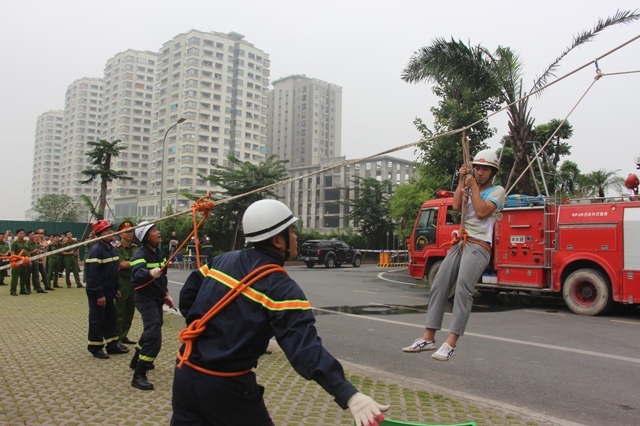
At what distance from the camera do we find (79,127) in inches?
6112

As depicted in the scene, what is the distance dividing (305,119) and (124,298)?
132580mm

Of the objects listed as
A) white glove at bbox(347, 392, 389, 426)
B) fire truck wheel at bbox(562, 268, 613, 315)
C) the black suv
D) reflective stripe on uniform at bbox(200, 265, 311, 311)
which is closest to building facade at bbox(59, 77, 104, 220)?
the black suv

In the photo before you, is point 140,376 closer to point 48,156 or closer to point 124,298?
point 124,298

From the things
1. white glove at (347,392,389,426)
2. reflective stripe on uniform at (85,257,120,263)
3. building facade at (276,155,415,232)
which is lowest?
white glove at (347,392,389,426)

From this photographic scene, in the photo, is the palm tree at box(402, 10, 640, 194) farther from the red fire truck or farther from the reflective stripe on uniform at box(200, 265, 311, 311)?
the reflective stripe on uniform at box(200, 265, 311, 311)

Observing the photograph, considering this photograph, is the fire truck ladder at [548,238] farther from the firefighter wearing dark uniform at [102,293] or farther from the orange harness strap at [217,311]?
the orange harness strap at [217,311]

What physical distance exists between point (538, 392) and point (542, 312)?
26.0ft

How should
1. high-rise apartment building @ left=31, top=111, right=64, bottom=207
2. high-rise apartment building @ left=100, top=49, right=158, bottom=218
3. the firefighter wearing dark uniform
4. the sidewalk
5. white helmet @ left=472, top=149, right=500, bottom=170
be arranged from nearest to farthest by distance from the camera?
the sidewalk
white helmet @ left=472, top=149, right=500, bottom=170
the firefighter wearing dark uniform
high-rise apartment building @ left=100, top=49, right=158, bottom=218
high-rise apartment building @ left=31, top=111, right=64, bottom=207

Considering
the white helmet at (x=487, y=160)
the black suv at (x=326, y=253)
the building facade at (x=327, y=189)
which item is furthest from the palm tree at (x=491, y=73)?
the building facade at (x=327, y=189)

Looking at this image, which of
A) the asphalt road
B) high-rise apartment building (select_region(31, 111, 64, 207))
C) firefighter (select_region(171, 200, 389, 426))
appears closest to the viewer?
firefighter (select_region(171, 200, 389, 426))

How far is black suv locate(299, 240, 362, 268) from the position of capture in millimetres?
32969

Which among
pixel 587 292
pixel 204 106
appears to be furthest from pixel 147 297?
pixel 204 106

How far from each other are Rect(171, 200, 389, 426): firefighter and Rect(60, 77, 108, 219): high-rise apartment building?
16215cm

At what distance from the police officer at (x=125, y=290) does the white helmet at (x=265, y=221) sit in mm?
5291
